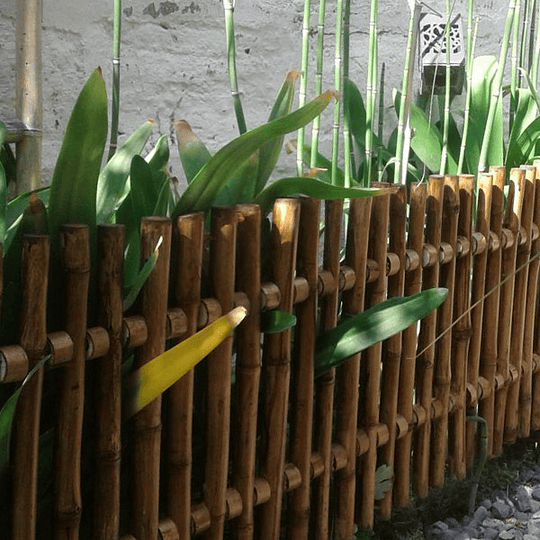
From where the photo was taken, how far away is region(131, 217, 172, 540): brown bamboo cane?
116 centimetres

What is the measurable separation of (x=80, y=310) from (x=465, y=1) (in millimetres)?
2197

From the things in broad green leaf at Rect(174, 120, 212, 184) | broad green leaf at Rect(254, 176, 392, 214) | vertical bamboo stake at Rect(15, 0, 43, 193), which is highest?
vertical bamboo stake at Rect(15, 0, 43, 193)

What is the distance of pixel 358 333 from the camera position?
4.77ft

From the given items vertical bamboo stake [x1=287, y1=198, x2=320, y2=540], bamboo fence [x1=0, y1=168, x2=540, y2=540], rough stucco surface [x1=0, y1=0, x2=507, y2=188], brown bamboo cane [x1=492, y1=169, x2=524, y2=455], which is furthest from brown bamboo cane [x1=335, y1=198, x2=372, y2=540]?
rough stucco surface [x1=0, y1=0, x2=507, y2=188]

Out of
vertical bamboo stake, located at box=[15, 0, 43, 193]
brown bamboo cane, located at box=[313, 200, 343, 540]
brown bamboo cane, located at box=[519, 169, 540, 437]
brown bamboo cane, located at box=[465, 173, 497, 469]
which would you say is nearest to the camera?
brown bamboo cane, located at box=[313, 200, 343, 540]

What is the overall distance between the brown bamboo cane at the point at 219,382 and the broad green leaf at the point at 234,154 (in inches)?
1.7

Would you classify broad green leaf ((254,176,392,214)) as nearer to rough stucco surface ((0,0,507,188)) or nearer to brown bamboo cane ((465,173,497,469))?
brown bamboo cane ((465,173,497,469))

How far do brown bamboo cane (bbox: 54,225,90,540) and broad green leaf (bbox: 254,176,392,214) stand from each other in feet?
1.18

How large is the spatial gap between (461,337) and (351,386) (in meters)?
0.39

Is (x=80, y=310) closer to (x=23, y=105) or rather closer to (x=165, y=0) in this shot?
(x=23, y=105)

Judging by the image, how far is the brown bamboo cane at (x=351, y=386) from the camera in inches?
60.5

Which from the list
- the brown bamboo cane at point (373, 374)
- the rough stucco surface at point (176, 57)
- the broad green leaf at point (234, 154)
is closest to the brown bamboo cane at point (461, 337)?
the brown bamboo cane at point (373, 374)

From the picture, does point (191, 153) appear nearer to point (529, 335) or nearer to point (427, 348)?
point (427, 348)

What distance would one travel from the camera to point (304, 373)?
1.46 metres
